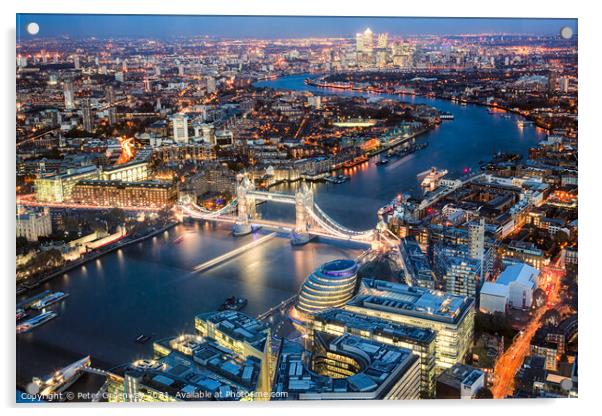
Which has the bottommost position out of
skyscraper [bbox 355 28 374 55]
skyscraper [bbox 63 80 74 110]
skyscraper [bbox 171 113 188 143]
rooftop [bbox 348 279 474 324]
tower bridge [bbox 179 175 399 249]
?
rooftop [bbox 348 279 474 324]

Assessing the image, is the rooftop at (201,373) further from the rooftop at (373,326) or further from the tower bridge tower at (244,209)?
the tower bridge tower at (244,209)

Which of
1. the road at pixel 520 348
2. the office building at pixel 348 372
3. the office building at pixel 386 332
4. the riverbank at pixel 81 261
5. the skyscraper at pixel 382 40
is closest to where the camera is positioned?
the office building at pixel 348 372

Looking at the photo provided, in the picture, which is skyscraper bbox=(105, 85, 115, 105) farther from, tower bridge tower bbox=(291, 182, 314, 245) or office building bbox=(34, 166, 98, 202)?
tower bridge tower bbox=(291, 182, 314, 245)

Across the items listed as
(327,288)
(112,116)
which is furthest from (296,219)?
(112,116)

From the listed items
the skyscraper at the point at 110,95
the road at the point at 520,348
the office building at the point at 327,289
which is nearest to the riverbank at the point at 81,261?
the skyscraper at the point at 110,95

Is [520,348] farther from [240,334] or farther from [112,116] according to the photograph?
[112,116]

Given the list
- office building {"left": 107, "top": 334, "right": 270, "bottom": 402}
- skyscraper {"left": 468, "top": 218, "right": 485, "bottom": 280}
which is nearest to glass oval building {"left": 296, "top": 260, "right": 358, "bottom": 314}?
skyscraper {"left": 468, "top": 218, "right": 485, "bottom": 280}
